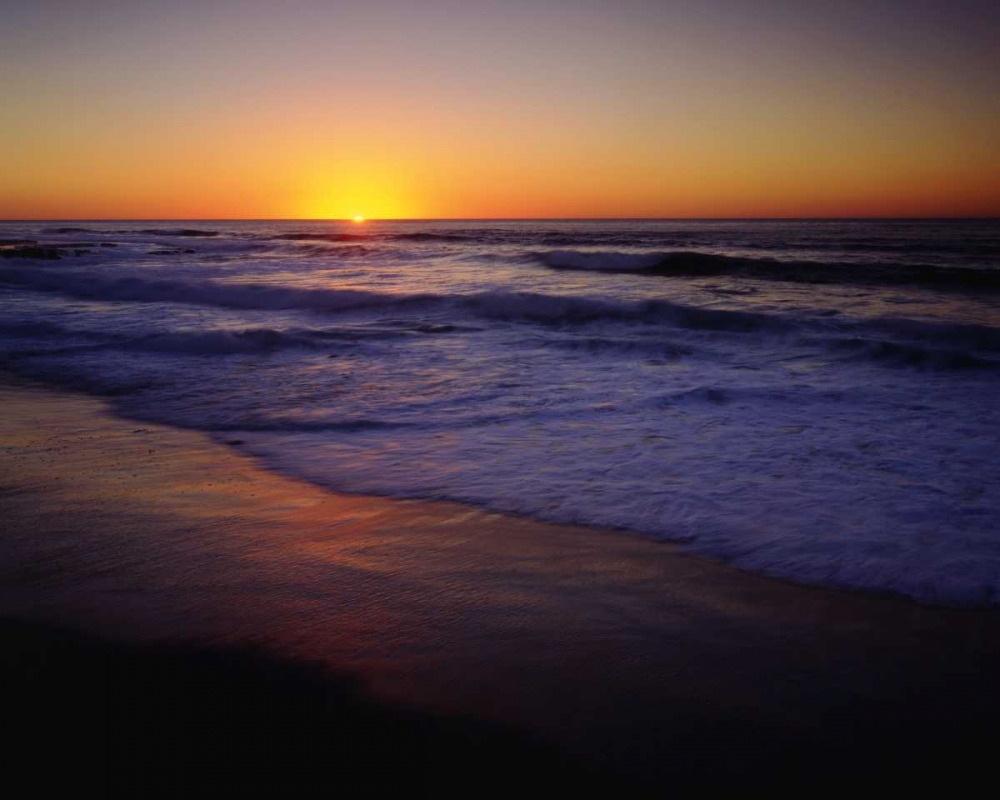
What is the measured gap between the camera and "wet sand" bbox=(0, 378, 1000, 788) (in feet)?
6.52

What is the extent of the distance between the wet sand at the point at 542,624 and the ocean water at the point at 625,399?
352 millimetres

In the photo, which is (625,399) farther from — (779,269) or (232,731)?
(779,269)

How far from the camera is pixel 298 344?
10.0m

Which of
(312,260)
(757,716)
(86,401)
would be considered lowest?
(757,716)

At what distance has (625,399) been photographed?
6.50 m

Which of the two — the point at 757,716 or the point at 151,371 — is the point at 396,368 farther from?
the point at 757,716

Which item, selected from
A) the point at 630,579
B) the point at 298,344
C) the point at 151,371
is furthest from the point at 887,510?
the point at 298,344

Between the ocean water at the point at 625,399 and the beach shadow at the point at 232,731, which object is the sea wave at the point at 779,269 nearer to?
the ocean water at the point at 625,399

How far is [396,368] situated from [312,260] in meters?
23.9

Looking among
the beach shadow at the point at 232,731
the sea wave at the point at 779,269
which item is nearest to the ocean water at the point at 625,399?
the beach shadow at the point at 232,731

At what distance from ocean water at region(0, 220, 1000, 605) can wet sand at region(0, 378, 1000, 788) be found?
0.35 meters

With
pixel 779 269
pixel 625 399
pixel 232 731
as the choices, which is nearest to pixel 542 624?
pixel 232 731

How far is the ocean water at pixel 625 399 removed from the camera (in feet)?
12.0

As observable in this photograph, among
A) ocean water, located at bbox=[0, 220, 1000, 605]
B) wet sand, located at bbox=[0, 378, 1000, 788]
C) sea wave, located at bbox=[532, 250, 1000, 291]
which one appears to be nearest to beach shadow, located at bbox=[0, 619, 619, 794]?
wet sand, located at bbox=[0, 378, 1000, 788]
